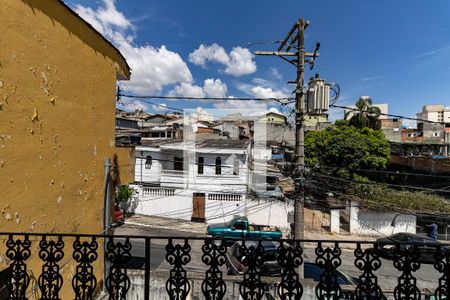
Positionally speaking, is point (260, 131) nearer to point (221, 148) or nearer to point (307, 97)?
point (221, 148)

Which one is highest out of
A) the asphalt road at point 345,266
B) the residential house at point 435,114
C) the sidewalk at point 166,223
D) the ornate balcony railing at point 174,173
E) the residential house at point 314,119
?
the residential house at point 435,114

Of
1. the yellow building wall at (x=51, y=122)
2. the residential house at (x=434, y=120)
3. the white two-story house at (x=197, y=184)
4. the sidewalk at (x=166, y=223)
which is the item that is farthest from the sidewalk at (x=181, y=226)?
the residential house at (x=434, y=120)

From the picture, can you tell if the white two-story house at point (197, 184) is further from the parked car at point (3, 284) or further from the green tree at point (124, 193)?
the parked car at point (3, 284)

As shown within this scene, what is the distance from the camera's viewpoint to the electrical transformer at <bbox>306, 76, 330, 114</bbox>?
7.77 meters

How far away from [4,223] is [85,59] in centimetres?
291

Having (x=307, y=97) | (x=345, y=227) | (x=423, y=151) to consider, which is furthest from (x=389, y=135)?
(x=307, y=97)

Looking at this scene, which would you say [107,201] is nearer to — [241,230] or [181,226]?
[241,230]

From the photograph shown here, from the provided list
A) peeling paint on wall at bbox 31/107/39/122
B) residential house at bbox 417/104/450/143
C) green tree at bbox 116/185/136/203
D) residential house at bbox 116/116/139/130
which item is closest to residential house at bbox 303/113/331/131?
peeling paint on wall at bbox 31/107/39/122

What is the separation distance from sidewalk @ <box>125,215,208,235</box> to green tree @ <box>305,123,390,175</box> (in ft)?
34.9

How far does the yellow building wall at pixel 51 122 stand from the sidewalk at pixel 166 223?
481 inches

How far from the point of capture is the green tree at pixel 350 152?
21.5 meters

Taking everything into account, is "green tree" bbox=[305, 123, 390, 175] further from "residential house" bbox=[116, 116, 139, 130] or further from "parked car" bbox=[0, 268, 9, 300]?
"residential house" bbox=[116, 116, 139, 130]

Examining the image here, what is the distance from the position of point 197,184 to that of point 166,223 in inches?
136

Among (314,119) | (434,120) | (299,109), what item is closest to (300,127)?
(299,109)
